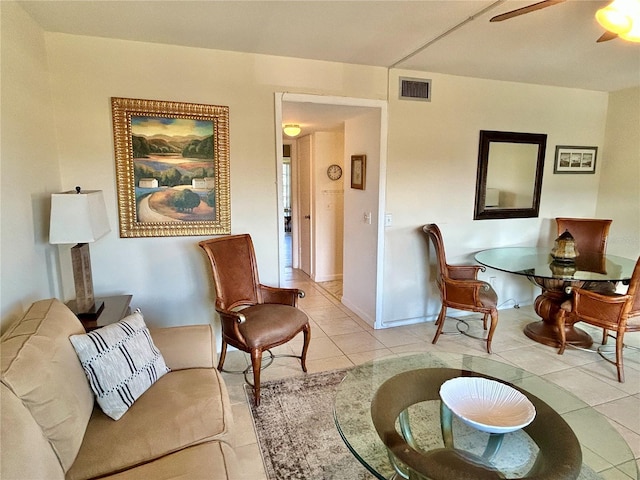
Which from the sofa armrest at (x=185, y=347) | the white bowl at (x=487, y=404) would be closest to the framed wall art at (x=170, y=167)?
the sofa armrest at (x=185, y=347)

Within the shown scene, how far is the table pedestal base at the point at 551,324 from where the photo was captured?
11.0ft

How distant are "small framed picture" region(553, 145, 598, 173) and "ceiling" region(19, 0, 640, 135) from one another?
1062 mm

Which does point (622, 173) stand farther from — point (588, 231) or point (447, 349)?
point (447, 349)

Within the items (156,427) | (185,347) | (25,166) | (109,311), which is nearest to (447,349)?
(185,347)

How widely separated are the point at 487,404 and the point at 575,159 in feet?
12.7

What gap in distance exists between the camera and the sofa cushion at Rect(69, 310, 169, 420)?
1.63 m

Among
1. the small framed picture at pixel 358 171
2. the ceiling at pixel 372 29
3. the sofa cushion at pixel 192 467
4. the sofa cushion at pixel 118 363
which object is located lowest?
the sofa cushion at pixel 192 467

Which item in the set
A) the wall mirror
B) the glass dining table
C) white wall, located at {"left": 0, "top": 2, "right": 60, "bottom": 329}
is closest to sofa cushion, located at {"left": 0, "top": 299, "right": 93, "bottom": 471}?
white wall, located at {"left": 0, "top": 2, "right": 60, "bottom": 329}

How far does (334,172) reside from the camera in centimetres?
530

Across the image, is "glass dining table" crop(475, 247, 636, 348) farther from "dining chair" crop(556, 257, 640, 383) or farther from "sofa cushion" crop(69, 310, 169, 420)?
"sofa cushion" crop(69, 310, 169, 420)

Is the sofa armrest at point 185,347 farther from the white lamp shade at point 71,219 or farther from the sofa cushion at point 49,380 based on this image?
the white lamp shade at point 71,219

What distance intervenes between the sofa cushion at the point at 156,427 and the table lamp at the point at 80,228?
81 cm

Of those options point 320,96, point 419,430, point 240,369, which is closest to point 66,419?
point 419,430

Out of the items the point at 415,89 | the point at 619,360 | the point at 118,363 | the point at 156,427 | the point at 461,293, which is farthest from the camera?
the point at 415,89
